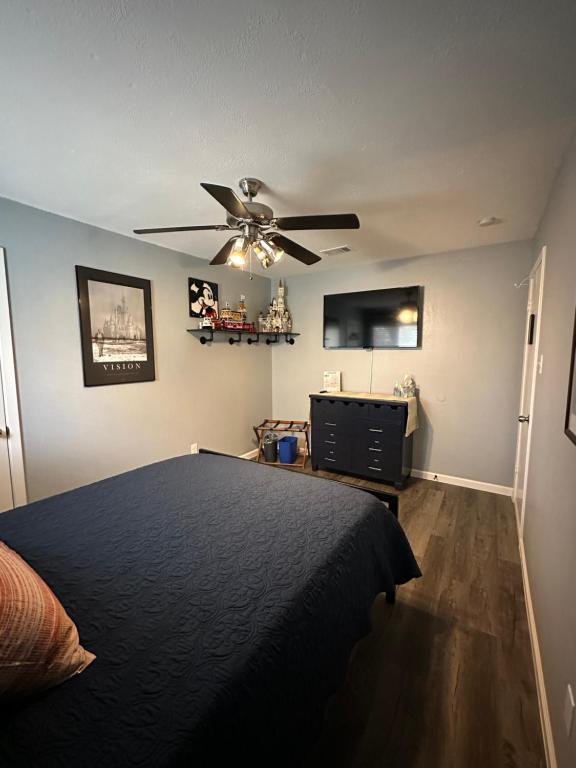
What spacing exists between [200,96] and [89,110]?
497 millimetres

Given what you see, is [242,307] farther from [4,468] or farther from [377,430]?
[4,468]

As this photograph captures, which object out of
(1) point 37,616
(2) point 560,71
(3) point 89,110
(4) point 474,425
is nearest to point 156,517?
(1) point 37,616

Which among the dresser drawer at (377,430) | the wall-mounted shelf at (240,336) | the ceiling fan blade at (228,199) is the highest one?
the ceiling fan blade at (228,199)

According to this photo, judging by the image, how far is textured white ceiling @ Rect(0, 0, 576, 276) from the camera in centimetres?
102

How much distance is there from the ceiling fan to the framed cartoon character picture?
132 cm

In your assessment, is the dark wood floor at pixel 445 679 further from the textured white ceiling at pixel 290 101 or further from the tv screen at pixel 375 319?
the textured white ceiling at pixel 290 101

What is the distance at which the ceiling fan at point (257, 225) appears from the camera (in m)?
1.65

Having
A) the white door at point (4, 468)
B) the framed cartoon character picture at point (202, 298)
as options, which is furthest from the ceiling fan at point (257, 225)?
the white door at point (4, 468)

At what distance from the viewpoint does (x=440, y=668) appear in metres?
1.51

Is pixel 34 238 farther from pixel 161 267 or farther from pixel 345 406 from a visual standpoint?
pixel 345 406

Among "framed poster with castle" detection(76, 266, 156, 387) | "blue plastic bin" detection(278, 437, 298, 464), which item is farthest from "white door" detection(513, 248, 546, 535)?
"framed poster with castle" detection(76, 266, 156, 387)

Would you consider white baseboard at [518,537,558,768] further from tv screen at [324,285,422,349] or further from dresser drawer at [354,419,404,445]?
tv screen at [324,285,422,349]

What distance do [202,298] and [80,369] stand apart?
4.64ft

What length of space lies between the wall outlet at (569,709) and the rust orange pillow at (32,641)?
1.36 metres
